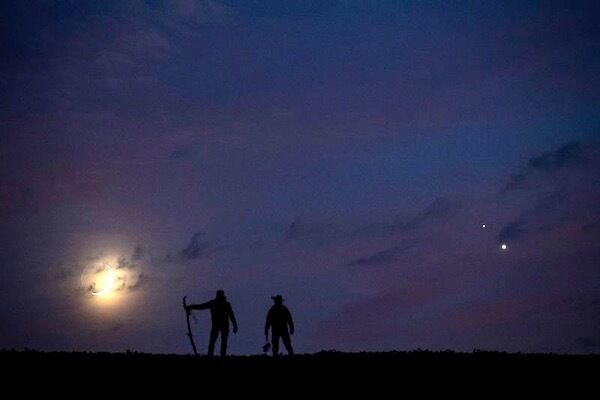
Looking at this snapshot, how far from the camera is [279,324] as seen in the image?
22.7 metres

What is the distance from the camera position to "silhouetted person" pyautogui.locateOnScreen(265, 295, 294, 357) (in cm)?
2270

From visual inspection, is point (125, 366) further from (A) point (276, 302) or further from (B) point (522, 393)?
(B) point (522, 393)

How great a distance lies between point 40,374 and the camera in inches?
571

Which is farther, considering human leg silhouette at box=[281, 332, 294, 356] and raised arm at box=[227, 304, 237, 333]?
raised arm at box=[227, 304, 237, 333]

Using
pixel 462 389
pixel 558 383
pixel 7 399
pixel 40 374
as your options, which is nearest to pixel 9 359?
pixel 40 374

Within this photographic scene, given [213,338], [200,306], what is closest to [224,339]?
[213,338]

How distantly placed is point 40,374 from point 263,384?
5.67m

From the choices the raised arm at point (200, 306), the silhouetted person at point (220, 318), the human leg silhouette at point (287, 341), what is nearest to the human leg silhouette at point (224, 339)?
the silhouetted person at point (220, 318)

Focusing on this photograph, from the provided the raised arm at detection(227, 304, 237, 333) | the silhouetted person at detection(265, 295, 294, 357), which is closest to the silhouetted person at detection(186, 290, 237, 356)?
the raised arm at detection(227, 304, 237, 333)

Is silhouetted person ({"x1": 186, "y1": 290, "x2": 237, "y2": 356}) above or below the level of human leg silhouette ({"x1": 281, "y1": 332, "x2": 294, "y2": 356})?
above

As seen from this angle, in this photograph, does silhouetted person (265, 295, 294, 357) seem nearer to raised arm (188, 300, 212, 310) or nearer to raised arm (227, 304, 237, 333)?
raised arm (227, 304, 237, 333)

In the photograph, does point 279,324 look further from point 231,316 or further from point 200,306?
point 200,306

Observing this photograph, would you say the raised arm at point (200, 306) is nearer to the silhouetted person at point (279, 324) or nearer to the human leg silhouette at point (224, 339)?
the human leg silhouette at point (224, 339)

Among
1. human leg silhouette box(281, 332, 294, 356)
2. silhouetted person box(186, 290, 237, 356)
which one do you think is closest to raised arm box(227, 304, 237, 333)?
silhouetted person box(186, 290, 237, 356)
